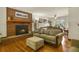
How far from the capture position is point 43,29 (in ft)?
7.14

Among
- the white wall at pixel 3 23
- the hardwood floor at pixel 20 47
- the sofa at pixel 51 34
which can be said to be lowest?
the hardwood floor at pixel 20 47

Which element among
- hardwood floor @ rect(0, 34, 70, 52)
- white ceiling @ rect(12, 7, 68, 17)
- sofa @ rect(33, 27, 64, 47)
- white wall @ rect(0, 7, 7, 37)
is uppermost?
white ceiling @ rect(12, 7, 68, 17)

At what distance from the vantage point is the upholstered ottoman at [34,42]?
6.93 ft

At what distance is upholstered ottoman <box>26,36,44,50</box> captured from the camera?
211 centimetres

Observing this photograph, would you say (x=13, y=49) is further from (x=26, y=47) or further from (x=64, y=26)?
(x=64, y=26)

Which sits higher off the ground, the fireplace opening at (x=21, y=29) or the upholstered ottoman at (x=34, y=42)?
the fireplace opening at (x=21, y=29)

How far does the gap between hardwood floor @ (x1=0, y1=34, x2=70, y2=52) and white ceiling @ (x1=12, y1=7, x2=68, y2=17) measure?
56 centimetres

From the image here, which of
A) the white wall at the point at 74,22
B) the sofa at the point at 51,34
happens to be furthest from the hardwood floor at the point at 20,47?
the white wall at the point at 74,22

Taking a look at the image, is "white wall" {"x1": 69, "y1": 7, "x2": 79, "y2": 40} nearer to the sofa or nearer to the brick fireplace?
the sofa

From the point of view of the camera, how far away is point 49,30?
2166 mm

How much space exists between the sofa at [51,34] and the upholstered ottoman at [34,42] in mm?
84

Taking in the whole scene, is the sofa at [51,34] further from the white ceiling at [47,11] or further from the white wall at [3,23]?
the white wall at [3,23]

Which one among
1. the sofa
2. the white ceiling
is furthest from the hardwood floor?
the white ceiling
